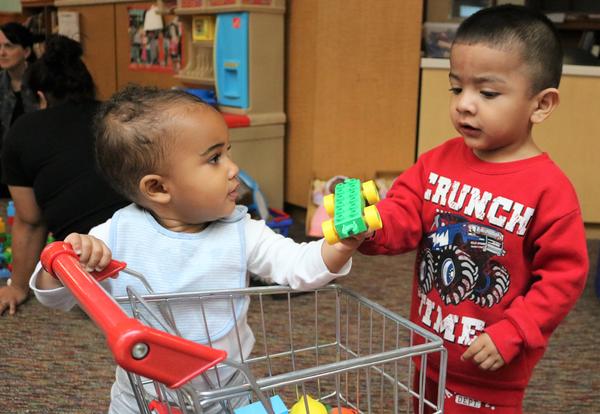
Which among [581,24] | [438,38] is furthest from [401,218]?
[581,24]

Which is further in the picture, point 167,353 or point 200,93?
point 200,93

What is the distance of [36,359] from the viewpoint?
1.76 m

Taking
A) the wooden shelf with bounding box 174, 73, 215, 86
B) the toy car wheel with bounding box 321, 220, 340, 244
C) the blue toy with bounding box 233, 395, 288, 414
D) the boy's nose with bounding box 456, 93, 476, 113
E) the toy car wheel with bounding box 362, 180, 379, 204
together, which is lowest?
the blue toy with bounding box 233, 395, 288, 414

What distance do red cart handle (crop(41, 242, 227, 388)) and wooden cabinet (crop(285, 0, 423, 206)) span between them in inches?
88.1

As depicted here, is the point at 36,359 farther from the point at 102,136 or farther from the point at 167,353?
the point at 167,353

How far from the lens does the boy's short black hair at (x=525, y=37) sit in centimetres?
93

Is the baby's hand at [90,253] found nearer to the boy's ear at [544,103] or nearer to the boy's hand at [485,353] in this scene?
the boy's hand at [485,353]

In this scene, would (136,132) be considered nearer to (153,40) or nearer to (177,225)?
(177,225)

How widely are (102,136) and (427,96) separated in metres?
2.07

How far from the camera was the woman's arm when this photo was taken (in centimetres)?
193

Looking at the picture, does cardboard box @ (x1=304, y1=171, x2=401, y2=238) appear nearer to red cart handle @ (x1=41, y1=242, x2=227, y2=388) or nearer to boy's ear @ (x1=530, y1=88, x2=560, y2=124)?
boy's ear @ (x1=530, y1=88, x2=560, y2=124)

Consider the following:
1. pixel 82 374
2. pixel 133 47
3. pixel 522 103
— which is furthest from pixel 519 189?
pixel 133 47

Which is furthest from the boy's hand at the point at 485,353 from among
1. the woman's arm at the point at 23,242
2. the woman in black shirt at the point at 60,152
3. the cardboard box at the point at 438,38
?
the cardboard box at the point at 438,38

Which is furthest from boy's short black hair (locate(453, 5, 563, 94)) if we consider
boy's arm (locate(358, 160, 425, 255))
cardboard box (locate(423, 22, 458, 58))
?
cardboard box (locate(423, 22, 458, 58))
